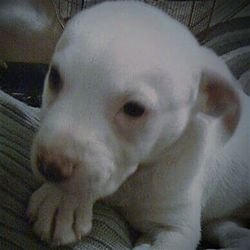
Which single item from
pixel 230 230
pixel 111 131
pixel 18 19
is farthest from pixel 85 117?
pixel 230 230

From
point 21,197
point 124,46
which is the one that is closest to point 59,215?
point 21,197

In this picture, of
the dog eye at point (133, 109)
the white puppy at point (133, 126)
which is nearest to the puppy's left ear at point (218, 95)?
the white puppy at point (133, 126)

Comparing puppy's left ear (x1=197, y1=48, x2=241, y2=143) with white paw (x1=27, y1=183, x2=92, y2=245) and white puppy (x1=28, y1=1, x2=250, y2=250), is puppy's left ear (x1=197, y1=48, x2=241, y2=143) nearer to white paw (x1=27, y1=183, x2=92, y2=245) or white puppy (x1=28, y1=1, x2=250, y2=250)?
white puppy (x1=28, y1=1, x2=250, y2=250)

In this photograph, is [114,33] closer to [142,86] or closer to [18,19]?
[142,86]

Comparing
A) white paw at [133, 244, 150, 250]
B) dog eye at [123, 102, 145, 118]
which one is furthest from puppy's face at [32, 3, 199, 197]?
white paw at [133, 244, 150, 250]

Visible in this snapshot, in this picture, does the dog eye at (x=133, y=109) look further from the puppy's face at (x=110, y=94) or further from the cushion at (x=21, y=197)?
the cushion at (x=21, y=197)

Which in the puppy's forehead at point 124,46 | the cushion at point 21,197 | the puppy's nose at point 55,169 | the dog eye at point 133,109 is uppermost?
the puppy's forehead at point 124,46
